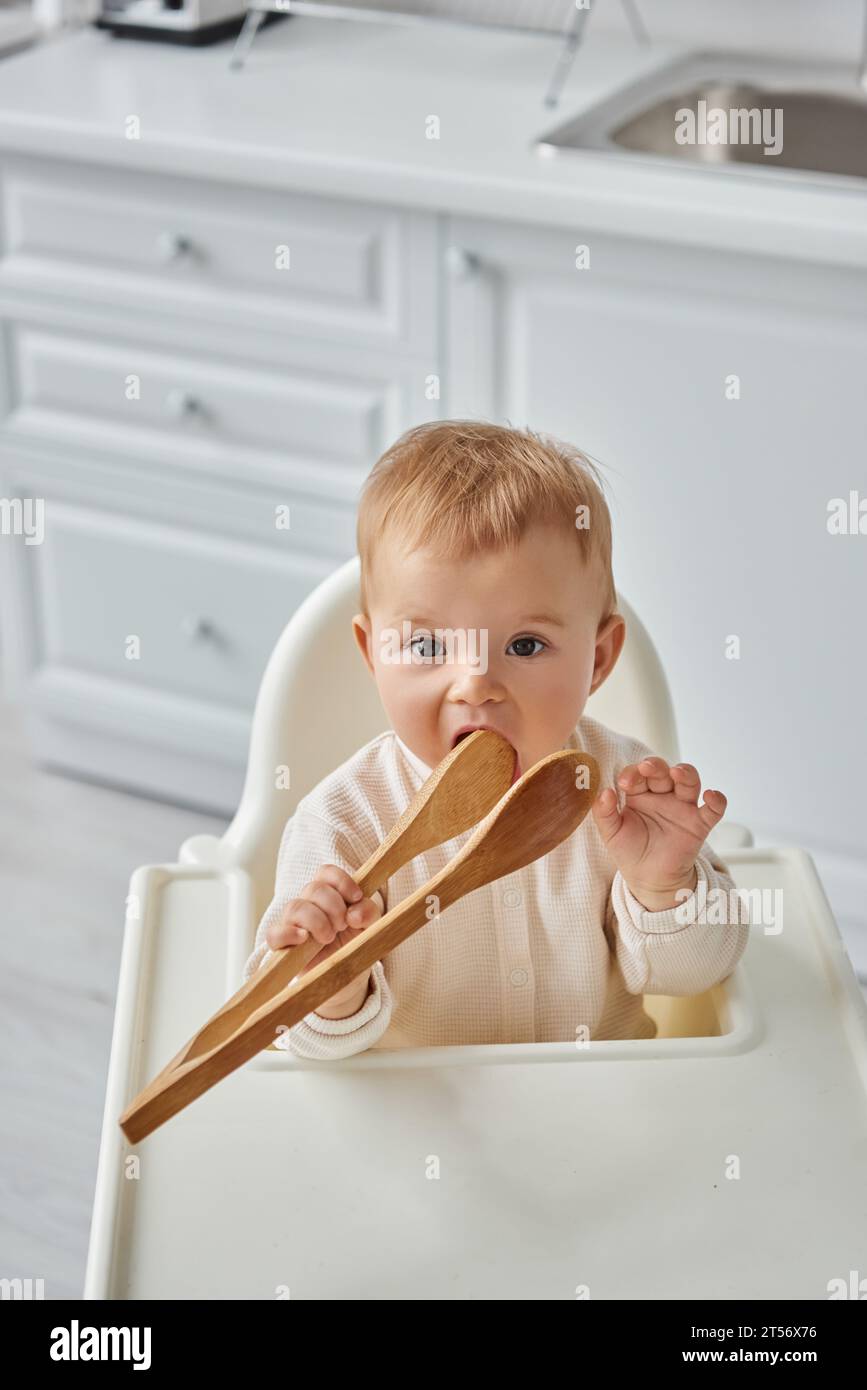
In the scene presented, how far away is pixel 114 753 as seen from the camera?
2.17m

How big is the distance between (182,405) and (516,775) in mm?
1057

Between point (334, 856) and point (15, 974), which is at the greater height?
point (334, 856)

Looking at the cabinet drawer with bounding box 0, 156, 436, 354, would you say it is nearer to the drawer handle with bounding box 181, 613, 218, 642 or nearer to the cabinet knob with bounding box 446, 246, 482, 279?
the cabinet knob with bounding box 446, 246, 482, 279

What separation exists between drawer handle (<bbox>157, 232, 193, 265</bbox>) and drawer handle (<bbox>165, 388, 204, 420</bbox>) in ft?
0.50

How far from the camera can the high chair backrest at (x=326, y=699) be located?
1.13 meters

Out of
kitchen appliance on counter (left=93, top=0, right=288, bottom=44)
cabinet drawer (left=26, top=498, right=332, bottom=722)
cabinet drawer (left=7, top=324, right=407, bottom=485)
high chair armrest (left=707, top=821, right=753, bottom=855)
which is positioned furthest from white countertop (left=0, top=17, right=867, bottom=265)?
high chair armrest (left=707, top=821, right=753, bottom=855)

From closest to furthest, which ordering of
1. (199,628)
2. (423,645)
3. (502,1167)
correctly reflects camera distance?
(502,1167) → (423,645) → (199,628)

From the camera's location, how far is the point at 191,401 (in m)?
1.83

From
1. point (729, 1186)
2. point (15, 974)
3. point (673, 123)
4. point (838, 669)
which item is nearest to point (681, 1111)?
point (729, 1186)

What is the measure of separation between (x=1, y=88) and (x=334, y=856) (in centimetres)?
125

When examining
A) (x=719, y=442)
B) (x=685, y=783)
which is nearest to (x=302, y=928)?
(x=685, y=783)

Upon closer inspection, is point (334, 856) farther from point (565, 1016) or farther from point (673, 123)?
point (673, 123)

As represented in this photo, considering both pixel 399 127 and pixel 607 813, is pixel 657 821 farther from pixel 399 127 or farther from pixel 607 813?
pixel 399 127

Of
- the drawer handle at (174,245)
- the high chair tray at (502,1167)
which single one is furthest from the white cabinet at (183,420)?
the high chair tray at (502,1167)
